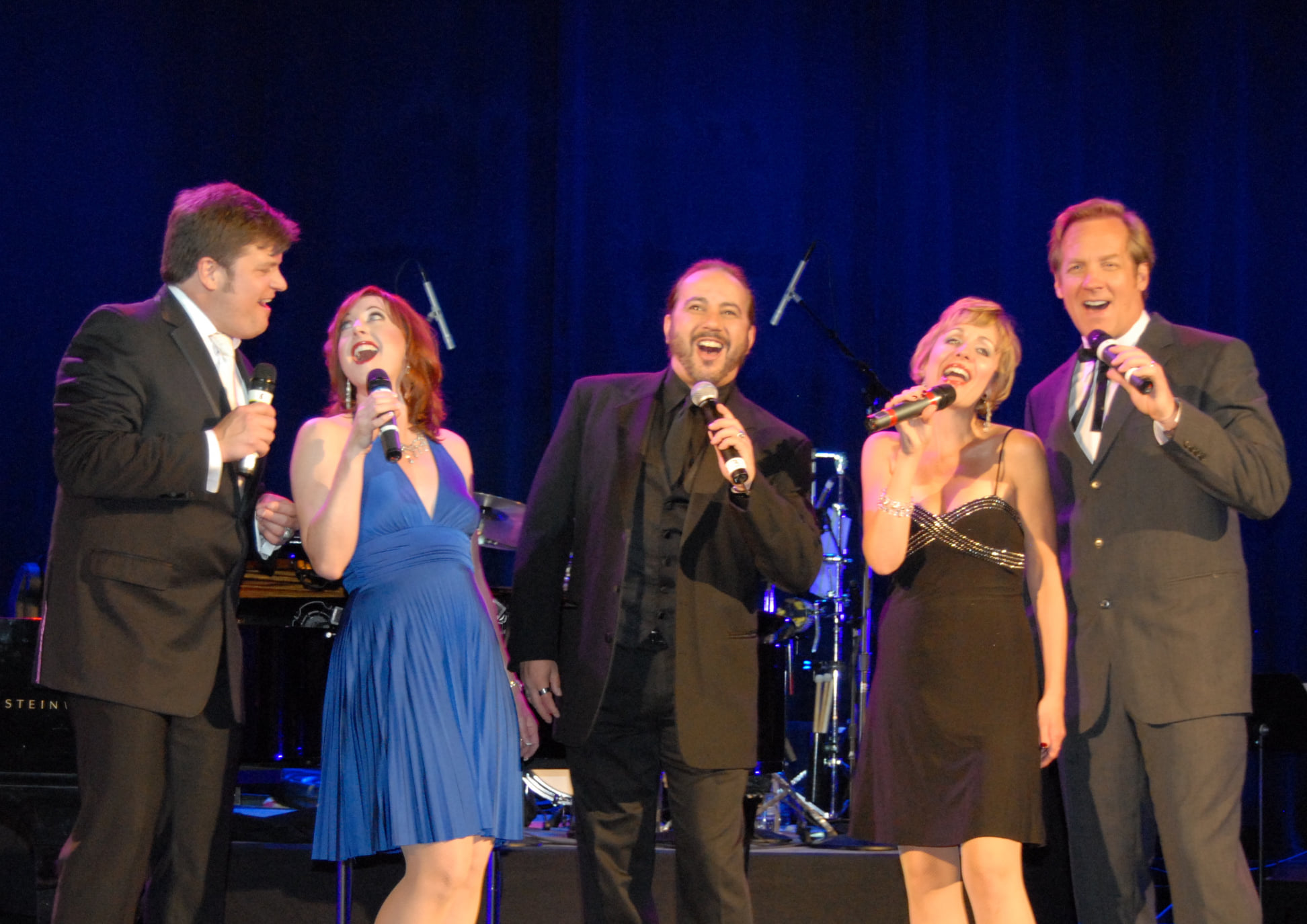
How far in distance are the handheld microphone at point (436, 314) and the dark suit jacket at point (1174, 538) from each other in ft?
11.2

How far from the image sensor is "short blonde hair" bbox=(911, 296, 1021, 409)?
310 centimetres

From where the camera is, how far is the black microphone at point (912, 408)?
8.75 feet

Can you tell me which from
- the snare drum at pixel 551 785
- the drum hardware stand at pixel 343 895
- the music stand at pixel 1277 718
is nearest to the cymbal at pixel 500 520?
the snare drum at pixel 551 785

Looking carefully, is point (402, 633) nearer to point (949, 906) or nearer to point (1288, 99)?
point (949, 906)

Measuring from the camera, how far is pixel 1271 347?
586cm

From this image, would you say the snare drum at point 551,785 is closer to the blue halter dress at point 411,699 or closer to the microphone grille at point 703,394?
the blue halter dress at point 411,699

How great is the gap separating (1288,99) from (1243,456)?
4.02 m

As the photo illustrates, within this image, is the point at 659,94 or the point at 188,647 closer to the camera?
the point at 188,647

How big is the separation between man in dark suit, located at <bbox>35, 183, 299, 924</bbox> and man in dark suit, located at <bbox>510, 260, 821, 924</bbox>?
2.18ft

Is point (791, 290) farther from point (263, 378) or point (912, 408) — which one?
point (263, 378)

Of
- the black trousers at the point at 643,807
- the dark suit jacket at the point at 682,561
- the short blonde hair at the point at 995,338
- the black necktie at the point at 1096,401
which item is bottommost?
the black trousers at the point at 643,807

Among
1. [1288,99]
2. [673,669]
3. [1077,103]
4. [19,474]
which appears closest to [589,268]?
[1077,103]

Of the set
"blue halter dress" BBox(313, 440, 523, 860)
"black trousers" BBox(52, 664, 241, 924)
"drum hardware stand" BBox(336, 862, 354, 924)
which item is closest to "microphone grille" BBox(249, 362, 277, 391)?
"blue halter dress" BBox(313, 440, 523, 860)

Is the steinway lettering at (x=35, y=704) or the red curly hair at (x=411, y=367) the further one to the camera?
the steinway lettering at (x=35, y=704)
